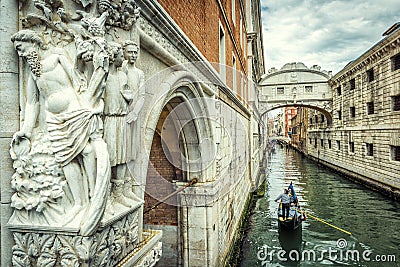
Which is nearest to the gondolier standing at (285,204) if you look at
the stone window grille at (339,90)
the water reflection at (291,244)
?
the water reflection at (291,244)

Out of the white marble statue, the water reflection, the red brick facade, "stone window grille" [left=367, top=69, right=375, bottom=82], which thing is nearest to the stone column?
the white marble statue

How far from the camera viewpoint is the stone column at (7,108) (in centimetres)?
154

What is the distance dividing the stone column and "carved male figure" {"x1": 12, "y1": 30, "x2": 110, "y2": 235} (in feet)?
0.24

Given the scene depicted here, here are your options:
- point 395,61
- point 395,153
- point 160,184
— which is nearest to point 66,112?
point 160,184

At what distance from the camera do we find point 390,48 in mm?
12758

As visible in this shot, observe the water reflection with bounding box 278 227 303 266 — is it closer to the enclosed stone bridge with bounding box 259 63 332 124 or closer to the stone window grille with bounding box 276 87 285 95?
the enclosed stone bridge with bounding box 259 63 332 124

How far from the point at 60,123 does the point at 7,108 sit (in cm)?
31

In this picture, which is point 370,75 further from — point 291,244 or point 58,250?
point 58,250

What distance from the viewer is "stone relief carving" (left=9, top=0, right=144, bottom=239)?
1537 millimetres

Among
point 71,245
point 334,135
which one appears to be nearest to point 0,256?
point 71,245

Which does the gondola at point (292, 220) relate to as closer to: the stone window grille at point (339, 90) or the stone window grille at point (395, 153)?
the stone window grille at point (395, 153)

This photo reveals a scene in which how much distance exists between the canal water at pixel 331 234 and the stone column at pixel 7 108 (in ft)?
20.6

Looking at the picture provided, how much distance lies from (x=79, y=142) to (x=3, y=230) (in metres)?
0.66

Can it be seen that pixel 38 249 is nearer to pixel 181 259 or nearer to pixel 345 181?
pixel 181 259
